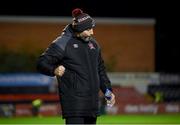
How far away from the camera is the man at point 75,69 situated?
6629mm

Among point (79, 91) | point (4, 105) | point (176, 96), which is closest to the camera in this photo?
point (79, 91)

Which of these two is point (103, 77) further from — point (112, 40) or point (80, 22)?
point (112, 40)

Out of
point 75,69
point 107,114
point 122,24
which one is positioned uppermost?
point 75,69

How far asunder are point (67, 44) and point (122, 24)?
26868 mm

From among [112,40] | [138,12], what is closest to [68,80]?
[138,12]

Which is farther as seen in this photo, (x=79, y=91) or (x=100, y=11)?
(x=100, y=11)

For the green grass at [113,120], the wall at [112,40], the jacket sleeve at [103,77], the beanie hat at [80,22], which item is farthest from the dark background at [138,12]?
the beanie hat at [80,22]

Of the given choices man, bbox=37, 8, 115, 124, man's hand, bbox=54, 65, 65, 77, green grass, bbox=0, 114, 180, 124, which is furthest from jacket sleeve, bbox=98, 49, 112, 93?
green grass, bbox=0, 114, 180, 124

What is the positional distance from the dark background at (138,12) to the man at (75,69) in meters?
25.1

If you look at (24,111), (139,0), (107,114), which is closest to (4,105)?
(24,111)

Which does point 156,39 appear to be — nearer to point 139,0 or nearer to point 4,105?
point 139,0

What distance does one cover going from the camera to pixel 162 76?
28.1 metres

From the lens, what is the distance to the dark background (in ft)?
105

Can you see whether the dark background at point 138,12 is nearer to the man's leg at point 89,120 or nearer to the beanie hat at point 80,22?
the beanie hat at point 80,22
